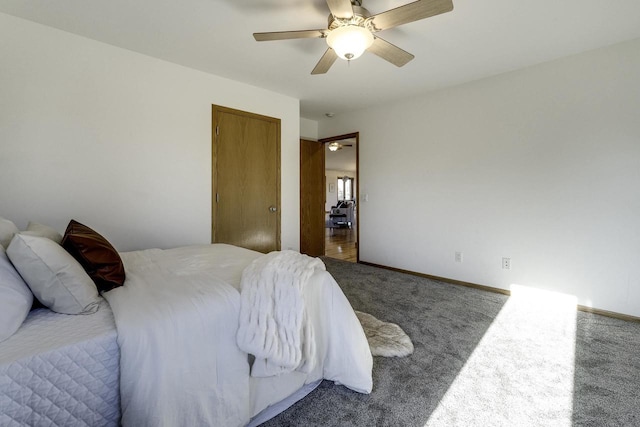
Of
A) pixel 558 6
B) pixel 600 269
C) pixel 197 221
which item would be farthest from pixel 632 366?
pixel 197 221

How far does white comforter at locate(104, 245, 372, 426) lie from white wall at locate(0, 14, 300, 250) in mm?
1322

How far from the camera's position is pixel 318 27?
2385 millimetres

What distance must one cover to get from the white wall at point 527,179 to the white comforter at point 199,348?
250cm

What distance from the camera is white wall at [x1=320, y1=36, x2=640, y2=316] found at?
2.60 meters

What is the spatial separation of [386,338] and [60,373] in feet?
5.97

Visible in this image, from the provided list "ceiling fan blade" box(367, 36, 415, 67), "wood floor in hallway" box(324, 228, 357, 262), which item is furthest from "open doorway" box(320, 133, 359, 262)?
"ceiling fan blade" box(367, 36, 415, 67)

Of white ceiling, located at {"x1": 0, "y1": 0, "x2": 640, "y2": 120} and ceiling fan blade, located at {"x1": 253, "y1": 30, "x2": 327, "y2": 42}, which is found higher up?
white ceiling, located at {"x1": 0, "y1": 0, "x2": 640, "y2": 120}

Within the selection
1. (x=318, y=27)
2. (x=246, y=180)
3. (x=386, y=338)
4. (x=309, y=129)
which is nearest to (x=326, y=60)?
(x=318, y=27)

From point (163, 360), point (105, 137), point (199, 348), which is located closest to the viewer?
point (163, 360)

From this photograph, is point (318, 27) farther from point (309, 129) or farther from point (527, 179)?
point (309, 129)

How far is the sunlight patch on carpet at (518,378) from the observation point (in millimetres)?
1439

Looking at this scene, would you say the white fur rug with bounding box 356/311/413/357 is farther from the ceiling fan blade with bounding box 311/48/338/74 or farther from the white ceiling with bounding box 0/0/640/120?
the white ceiling with bounding box 0/0/640/120

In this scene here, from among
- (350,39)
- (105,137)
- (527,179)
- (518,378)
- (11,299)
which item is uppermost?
(350,39)

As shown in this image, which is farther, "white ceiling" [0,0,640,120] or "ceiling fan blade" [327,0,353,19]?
"white ceiling" [0,0,640,120]
